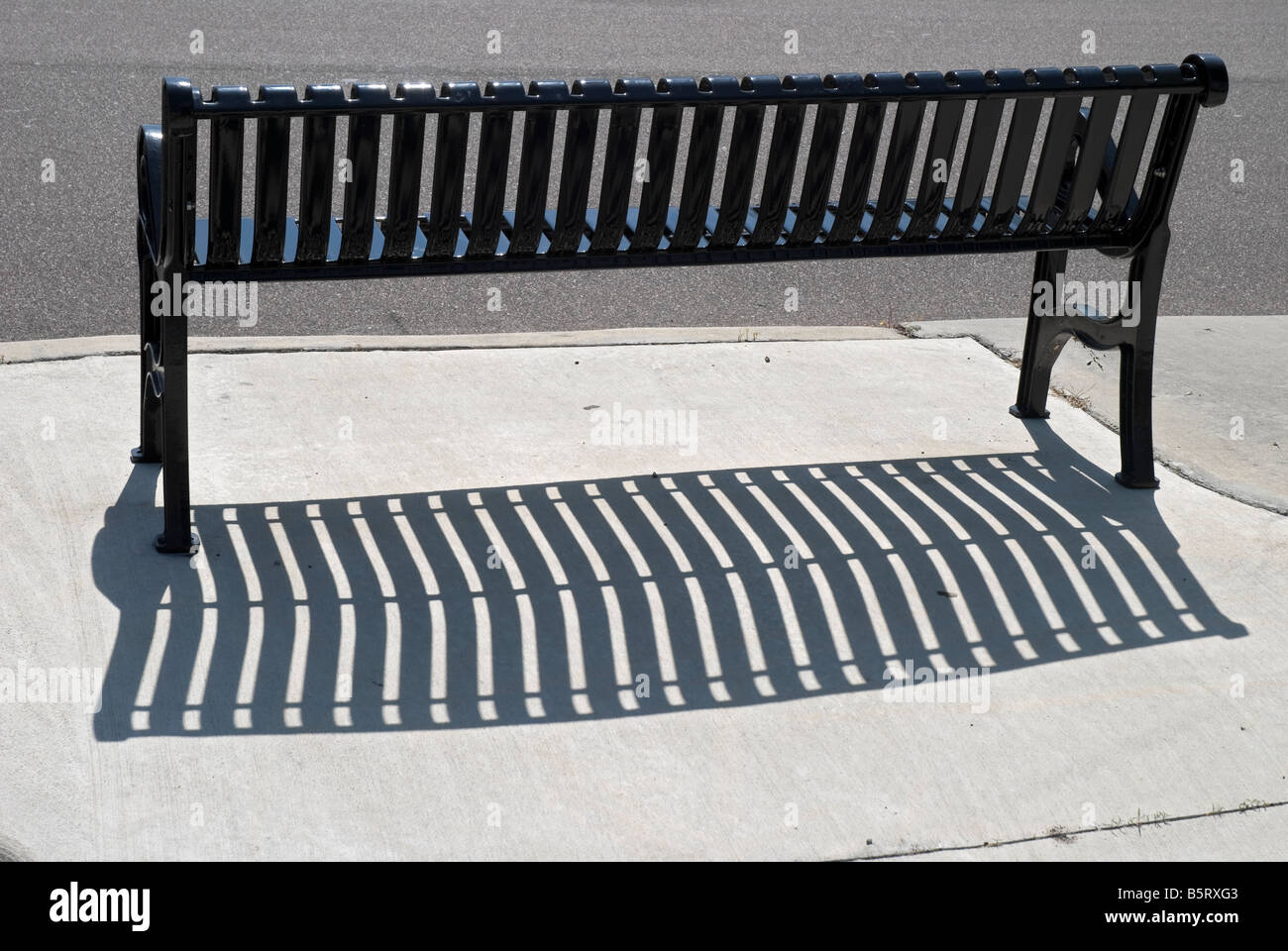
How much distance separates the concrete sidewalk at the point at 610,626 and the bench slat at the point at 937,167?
2.68 feet

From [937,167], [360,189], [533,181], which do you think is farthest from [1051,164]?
[360,189]

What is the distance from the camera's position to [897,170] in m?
4.17

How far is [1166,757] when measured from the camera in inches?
132

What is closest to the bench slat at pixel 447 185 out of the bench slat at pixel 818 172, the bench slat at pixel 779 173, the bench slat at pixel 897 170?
the bench slat at pixel 779 173

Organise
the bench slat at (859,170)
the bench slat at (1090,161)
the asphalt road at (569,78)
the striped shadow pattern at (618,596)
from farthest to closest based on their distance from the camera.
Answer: the asphalt road at (569,78), the bench slat at (1090,161), the bench slat at (859,170), the striped shadow pattern at (618,596)

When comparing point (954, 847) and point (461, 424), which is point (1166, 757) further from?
point (461, 424)

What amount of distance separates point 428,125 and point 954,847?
6435 mm

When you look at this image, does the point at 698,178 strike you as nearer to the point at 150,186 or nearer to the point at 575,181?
the point at 575,181

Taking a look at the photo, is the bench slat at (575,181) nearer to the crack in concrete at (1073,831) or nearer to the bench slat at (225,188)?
the bench slat at (225,188)

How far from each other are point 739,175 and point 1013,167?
0.85 meters

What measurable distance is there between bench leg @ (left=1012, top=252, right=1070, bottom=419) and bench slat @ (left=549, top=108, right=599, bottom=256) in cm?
169

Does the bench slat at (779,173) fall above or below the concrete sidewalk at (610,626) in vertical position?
above

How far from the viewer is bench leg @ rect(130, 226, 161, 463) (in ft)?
13.5

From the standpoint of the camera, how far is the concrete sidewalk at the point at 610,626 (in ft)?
10.1
